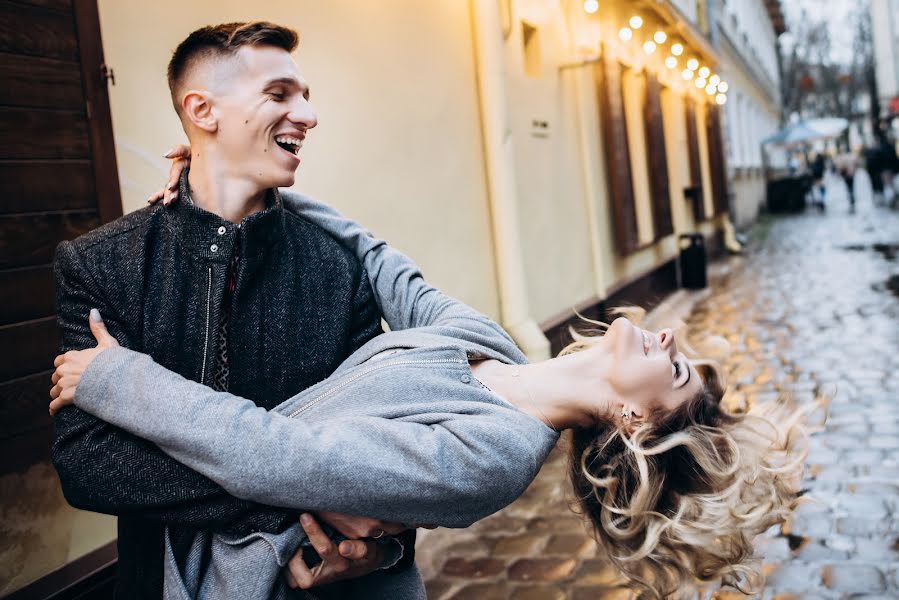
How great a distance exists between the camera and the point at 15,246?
9.82ft

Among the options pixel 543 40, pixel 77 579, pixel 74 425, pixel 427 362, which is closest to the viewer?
pixel 74 425

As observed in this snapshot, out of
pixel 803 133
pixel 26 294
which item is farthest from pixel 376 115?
pixel 803 133

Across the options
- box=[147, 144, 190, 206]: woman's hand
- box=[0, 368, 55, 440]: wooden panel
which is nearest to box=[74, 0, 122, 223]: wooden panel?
box=[0, 368, 55, 440]: wooden panel

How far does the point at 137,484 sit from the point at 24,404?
58.8 inches

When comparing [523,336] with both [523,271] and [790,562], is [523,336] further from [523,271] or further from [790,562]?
[790,562]

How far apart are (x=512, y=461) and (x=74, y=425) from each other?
0.96 m

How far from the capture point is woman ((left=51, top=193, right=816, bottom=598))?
5.85ft

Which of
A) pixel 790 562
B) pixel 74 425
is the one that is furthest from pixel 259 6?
pixel 790 562

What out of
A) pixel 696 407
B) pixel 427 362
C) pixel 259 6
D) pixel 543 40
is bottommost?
pixel 696 407

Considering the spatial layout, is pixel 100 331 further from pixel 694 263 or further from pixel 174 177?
pixel 694 263

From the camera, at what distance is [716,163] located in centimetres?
2030

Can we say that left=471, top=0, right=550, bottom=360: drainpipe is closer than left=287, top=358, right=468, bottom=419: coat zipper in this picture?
No

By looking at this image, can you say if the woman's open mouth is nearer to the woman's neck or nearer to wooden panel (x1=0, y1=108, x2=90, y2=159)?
the woman's neck

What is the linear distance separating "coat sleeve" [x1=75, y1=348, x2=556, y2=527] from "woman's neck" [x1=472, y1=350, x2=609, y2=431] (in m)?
0.44
